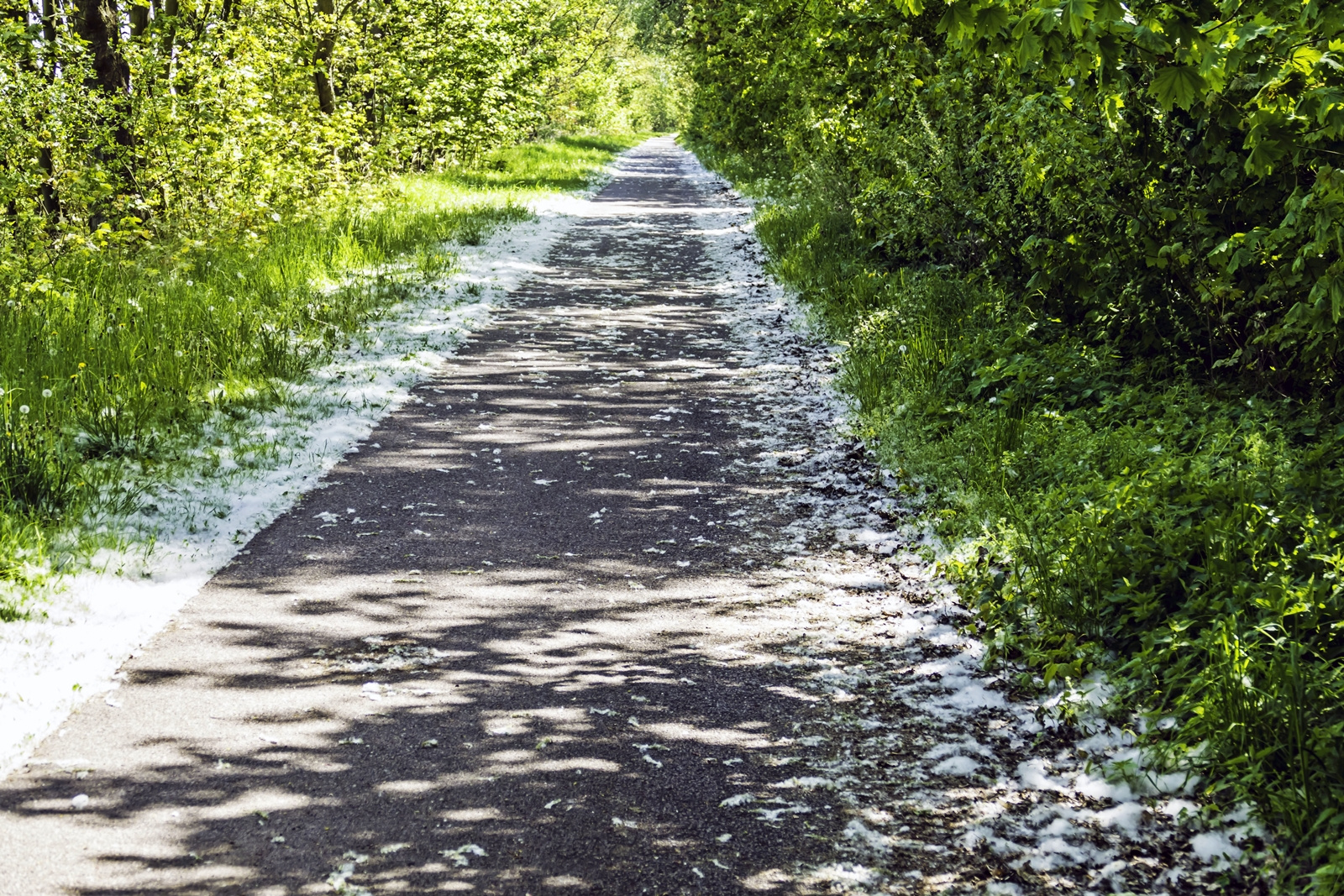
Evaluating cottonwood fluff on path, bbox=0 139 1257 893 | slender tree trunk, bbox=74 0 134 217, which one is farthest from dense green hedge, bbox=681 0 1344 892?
slender tree trunk, bbox=74 0 134 217

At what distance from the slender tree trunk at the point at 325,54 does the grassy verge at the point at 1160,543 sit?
13150mm

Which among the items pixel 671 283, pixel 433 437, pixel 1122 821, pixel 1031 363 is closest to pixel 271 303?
pixel 433 437

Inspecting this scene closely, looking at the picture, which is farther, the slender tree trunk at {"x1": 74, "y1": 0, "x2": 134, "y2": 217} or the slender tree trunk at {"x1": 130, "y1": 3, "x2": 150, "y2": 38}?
the slender tree trunk at {"x1": 130, "y1": 3, "x2": 150, "y2": 38}

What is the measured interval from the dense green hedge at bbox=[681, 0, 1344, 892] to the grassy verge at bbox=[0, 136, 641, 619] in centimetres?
454

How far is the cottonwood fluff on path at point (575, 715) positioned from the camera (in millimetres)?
2998

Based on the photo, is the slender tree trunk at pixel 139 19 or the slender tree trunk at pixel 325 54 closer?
the slender tree trunk at pixel 139 19

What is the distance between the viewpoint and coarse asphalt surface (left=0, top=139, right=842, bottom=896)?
298 centimetres

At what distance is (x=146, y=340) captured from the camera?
7.54 meters

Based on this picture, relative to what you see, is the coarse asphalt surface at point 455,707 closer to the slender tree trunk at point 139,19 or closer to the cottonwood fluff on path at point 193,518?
the cottonwood fluff on path at point 193,518

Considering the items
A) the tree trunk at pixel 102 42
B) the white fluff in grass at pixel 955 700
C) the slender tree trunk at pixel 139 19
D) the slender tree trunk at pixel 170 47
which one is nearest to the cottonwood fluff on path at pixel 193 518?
the white fluff in grass at pixel 955 700

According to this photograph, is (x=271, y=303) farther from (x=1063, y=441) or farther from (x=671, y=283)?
(x=1063, y=441)

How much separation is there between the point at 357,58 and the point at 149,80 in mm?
6755

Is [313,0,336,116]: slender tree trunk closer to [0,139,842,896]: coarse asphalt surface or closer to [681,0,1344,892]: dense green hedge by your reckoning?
[681,0,1344,892]: dense green hedge

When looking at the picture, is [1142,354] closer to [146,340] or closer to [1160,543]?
[1160,543]
